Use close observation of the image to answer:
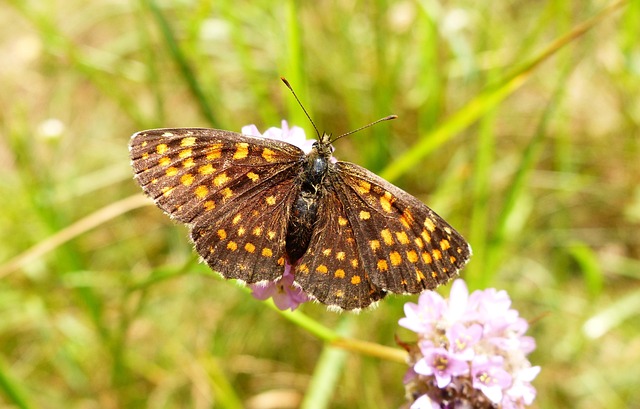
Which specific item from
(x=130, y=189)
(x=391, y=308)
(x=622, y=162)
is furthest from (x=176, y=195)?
(x=622, y=162)

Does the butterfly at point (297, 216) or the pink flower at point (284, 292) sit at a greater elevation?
the butterfly at point (297, 216)

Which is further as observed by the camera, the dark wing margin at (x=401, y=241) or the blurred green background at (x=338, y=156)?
the blurred green background at (x=338, y=156)

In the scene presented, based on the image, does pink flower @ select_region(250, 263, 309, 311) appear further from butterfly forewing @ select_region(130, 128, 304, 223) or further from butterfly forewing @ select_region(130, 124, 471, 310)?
butterfly forewing @ select_region(130, 128, 304, 223)

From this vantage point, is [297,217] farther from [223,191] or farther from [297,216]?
[223,191]

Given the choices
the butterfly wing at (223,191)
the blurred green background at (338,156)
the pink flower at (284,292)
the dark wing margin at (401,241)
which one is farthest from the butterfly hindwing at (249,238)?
the blurred green background at (338,156)

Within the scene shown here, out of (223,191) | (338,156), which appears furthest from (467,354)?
(338,156)

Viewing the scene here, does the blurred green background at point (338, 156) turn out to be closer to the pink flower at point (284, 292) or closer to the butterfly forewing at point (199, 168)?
the pink flower at point (284, 292)

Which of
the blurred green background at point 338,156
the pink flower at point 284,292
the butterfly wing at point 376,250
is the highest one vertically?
the blurred green background at point 338,156
